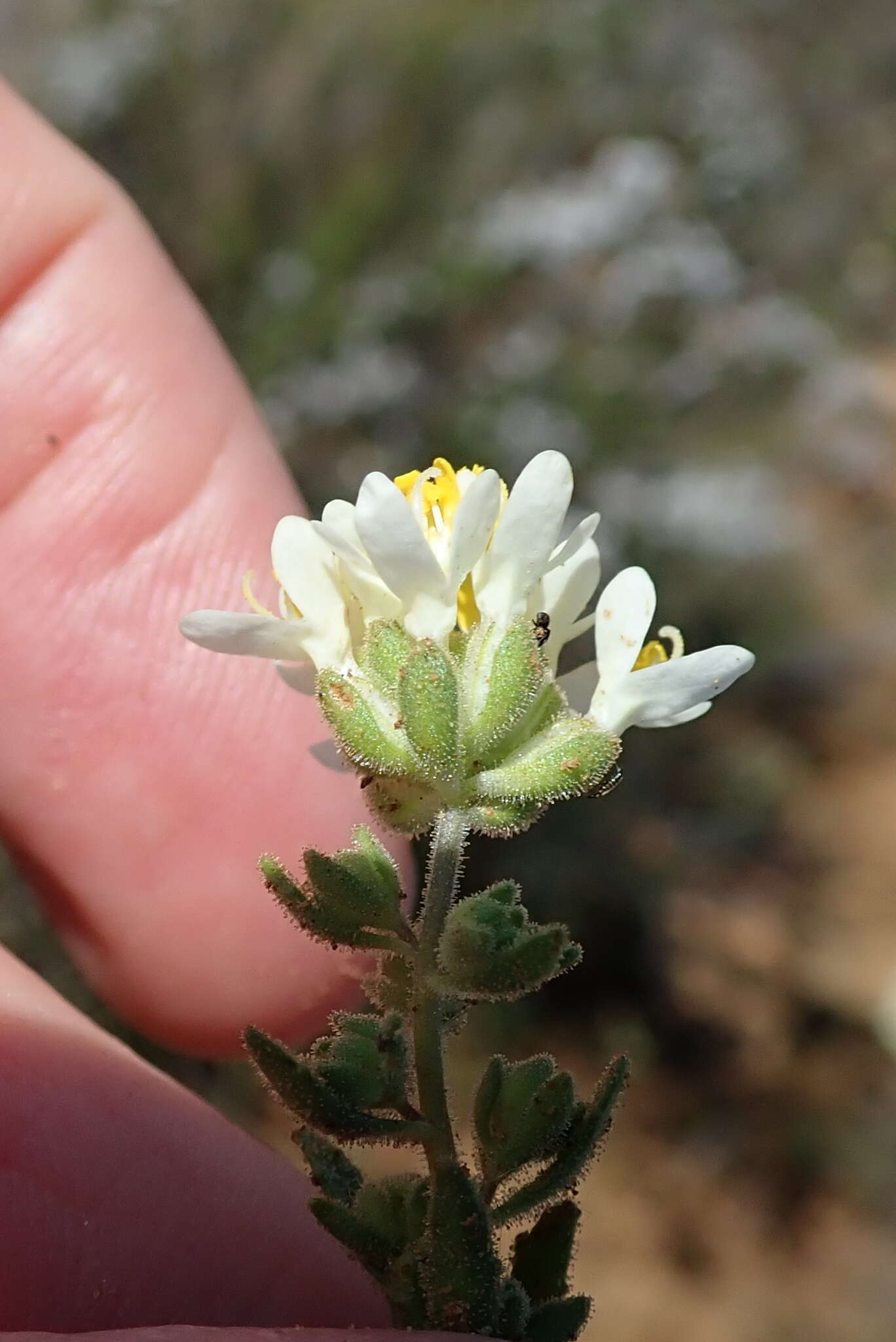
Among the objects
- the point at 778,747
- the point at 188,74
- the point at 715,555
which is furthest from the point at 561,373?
the point at 188,74

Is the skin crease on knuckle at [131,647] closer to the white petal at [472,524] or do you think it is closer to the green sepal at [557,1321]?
the green sepal at [557,1321]

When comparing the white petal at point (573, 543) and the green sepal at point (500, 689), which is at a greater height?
the white petal at point (573, 543)

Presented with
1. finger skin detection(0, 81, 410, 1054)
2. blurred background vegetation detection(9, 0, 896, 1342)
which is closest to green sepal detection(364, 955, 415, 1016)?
finger skin detection(0, 81, 410, 1054)

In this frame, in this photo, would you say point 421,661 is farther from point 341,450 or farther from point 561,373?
point 561,373

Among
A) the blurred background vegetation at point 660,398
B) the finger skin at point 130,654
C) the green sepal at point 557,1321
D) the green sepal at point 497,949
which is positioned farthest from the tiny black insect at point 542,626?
the blurred background vegetation at point 660,398

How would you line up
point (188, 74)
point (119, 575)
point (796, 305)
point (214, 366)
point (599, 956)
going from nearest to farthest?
point (119, 575)
point (214, 366)
point (599, 956)
point (188, 74)
point (796, 305)

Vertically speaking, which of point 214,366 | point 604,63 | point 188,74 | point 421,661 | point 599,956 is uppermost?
point 188,74

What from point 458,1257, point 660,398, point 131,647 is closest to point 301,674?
point 458,1257
